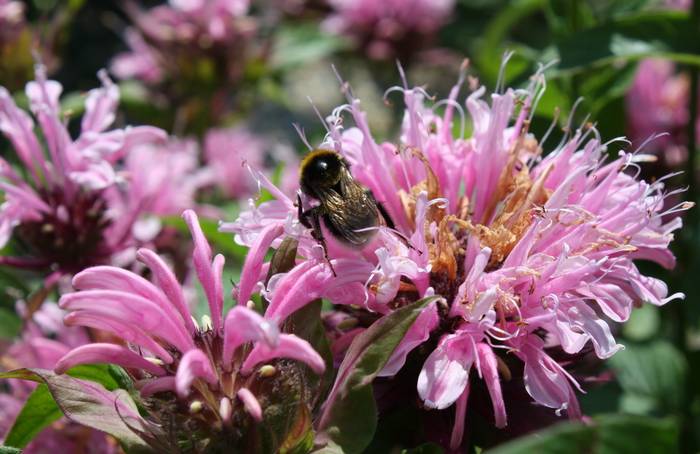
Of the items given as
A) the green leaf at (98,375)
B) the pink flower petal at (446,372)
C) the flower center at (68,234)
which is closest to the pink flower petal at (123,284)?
the green leaf at (98,375)

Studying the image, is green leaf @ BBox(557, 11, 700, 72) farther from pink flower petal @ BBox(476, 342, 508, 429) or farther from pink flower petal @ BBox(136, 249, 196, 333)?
pink flower petal @ BBox(136, 249, 196, 333)

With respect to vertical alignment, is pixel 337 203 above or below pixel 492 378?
above

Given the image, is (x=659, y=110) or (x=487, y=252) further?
(x=659, y=110)

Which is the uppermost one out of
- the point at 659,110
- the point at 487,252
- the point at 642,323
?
the point at 487,252

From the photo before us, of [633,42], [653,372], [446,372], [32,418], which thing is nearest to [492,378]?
[446,372]

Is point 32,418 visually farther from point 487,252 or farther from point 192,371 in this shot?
point 487,252

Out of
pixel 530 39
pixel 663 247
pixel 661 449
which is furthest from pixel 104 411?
pixel 530 39

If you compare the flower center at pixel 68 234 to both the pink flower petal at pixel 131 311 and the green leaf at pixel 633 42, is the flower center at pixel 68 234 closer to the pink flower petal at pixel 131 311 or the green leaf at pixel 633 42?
the pink flower petal at pixel 131 311
